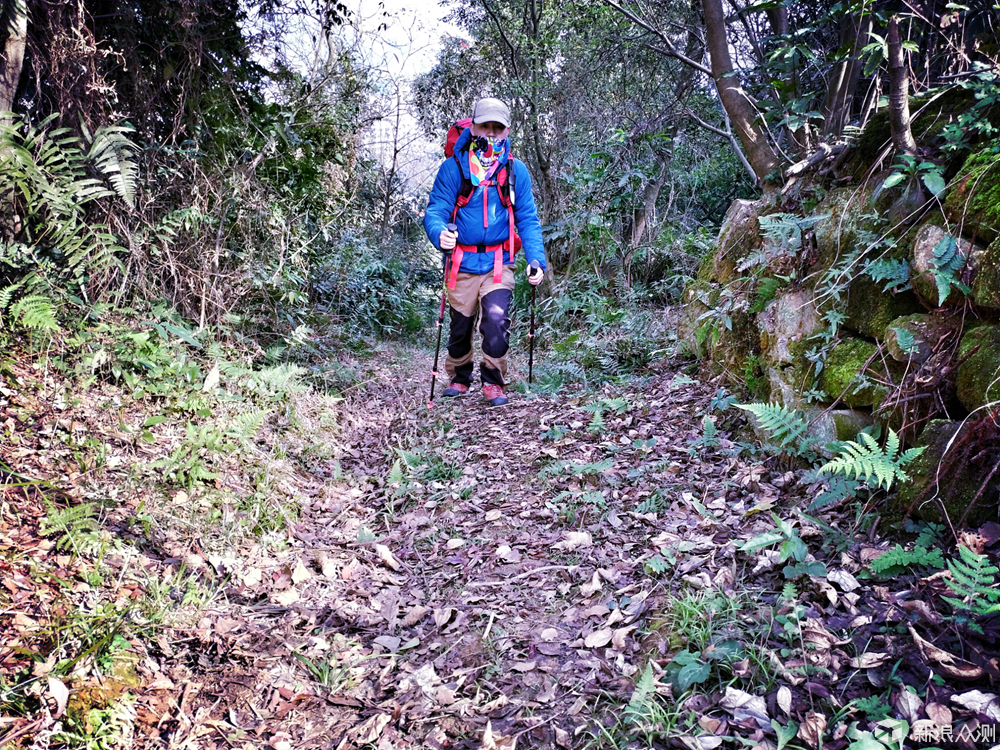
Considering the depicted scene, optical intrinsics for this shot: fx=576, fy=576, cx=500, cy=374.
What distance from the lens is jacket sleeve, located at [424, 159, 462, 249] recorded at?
577cm

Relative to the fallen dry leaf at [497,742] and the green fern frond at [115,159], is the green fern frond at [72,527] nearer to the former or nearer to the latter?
the fallen dry leaf at [497,742]

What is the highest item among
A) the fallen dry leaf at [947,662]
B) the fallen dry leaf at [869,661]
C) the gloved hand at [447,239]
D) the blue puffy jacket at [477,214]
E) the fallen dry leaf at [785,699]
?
the blue puffy jacket at [477,214]

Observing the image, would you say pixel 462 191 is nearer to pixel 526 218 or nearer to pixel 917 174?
pixel 526 218

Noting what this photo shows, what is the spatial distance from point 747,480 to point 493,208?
3.64 metres

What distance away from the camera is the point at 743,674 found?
224 cm

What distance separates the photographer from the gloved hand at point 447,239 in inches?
224

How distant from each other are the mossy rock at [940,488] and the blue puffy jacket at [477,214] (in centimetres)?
386

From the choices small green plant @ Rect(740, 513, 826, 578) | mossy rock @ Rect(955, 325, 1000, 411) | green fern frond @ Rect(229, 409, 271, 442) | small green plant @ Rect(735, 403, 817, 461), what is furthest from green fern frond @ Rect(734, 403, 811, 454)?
green fern frond @ Rect(229, 409, 271, 442)

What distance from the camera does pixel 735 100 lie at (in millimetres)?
5449

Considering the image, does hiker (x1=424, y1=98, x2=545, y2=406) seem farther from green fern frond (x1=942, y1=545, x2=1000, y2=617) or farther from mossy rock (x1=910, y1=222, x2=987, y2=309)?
green fern frond (x1=942, y1=545, x2=1000, y2=617)

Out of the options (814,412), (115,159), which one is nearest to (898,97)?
(814,412)

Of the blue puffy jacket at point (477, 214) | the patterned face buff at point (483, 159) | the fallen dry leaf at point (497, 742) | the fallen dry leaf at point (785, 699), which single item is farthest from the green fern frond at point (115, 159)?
the fallen dry leaf at point (785, 699)

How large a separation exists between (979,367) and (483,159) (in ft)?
14.6

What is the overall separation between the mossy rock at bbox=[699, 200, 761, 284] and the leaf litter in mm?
1794
